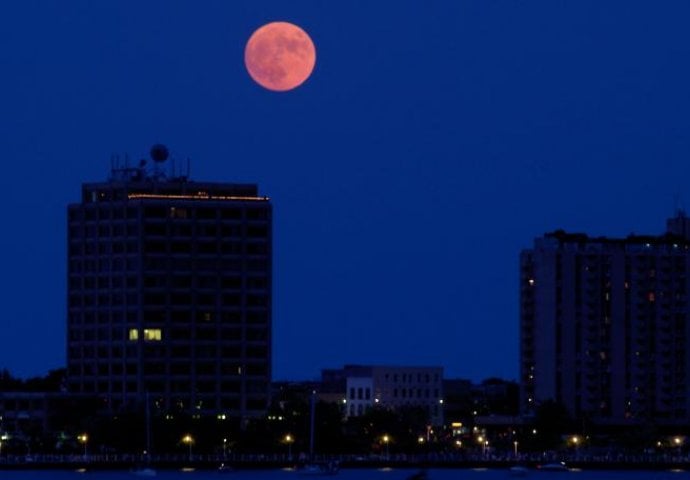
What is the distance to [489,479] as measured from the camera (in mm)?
194125

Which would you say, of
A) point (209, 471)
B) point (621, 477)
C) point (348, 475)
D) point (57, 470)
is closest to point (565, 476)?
point (621, 477)

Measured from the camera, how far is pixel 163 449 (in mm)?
199375

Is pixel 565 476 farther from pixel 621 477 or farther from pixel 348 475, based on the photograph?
pixel 348 475

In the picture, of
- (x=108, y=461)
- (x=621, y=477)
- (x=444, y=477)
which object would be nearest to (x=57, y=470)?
(x=108, y=461)

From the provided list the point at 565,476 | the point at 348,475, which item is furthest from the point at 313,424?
the point at 565,476

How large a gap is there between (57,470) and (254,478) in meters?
25.1

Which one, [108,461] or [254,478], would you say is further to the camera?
[108,461]

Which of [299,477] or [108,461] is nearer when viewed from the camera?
[299,477]

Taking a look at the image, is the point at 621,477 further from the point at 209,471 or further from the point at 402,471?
the point at 209,471

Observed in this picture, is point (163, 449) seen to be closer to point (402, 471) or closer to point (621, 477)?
point (402, 471)

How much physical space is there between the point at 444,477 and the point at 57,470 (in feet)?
120

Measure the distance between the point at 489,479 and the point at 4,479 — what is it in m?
44.1

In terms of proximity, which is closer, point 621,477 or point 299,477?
point 299,477

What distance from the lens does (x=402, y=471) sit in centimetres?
19900
